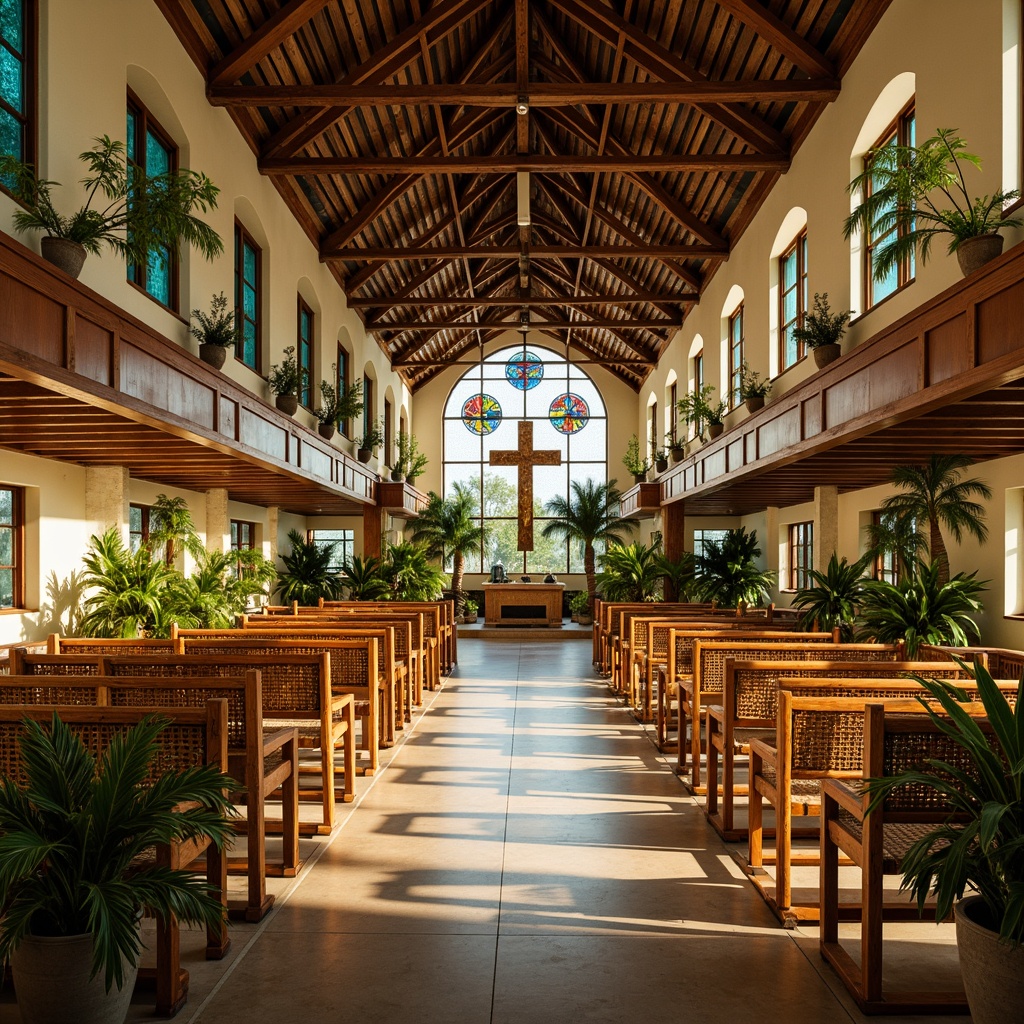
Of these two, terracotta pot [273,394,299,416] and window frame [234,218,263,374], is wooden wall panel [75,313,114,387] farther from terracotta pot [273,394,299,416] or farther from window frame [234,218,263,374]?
terracotta pot [273,394,299,416]

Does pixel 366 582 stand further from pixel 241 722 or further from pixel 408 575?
pixel 241 722

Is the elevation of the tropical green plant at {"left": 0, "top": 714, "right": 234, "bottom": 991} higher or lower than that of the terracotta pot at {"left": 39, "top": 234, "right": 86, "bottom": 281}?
lower

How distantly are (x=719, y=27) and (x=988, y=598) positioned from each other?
6.53 m

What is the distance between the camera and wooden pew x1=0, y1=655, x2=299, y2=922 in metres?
3.83

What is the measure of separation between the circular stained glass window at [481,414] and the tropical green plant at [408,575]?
8.80 metres

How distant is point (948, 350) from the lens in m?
5.32

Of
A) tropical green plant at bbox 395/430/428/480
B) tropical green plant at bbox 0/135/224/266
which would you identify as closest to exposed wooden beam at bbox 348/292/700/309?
tropical green plant at bbox 395/430/428/480

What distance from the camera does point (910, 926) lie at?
3.79 meters

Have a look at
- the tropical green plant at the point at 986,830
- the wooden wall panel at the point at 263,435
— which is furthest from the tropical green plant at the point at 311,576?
the tropical green plant at the point at 986,830

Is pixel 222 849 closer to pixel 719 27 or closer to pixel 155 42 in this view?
pixel 155 42

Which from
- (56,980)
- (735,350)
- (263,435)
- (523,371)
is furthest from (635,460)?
(56,980)

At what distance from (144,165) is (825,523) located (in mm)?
8512

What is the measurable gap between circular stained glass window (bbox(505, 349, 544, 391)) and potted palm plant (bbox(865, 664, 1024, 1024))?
22.7 m

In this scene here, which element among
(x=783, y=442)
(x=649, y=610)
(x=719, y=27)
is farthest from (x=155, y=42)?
(x=649, y=610)
